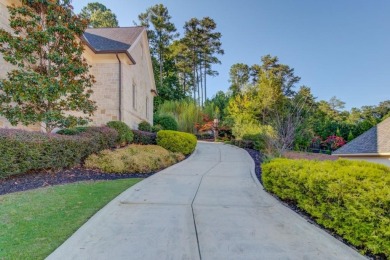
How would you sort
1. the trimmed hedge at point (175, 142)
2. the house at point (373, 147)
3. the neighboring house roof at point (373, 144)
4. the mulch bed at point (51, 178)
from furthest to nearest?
1. the trimmed hedge at point (175, 142)
2. the neighboring house roof at point (373, 144)
3. the house at point (373, 147)
4. the mulch bed at point (51, 178)

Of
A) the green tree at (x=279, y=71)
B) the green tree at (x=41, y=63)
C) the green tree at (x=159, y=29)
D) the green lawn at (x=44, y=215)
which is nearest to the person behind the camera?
the green lawn at (x=44, y=215)

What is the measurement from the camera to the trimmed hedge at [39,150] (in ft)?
18.1

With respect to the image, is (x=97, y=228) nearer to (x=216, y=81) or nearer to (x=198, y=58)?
(x=198, y=58)

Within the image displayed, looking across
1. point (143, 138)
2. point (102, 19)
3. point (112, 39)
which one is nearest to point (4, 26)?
point (112, 39)

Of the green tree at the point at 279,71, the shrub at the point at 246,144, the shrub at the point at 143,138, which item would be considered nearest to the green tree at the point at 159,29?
the green tree at the point at 279,71

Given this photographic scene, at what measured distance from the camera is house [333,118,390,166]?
30.5 feet

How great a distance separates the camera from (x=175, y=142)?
12.2 metres

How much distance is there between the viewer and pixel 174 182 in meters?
6.50

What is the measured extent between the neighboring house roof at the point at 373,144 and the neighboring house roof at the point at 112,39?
12.1 meters

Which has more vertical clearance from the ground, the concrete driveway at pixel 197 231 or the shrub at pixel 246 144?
the shrub at pixel 246 144

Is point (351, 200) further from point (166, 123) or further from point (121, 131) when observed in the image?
point (166, 123)

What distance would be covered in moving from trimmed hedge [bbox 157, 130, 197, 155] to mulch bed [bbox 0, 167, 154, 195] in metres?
4.35

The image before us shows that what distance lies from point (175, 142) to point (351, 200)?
9589 mm

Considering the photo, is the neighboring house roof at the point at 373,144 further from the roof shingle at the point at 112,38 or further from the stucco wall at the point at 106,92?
→ the roof shingle at the point at 112,38
